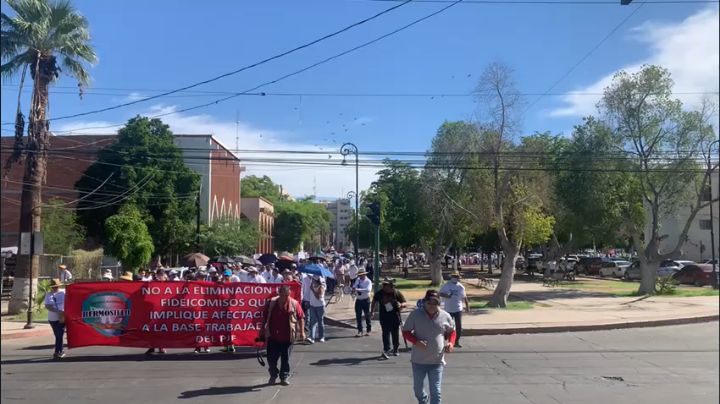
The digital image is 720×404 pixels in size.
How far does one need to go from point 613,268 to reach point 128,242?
3523 centimetres

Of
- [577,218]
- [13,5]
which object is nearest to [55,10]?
[13,5]

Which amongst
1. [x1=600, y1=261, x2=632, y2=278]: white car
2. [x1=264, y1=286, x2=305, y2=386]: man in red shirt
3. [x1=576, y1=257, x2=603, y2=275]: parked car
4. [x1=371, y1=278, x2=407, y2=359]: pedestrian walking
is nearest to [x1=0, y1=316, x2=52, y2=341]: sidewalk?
[x1=264, y1=286, x2=305, y2=386]: man in red shirt

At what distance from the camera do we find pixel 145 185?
4244 centimetres

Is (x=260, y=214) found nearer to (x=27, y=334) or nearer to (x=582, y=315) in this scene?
(x=27, y=334)

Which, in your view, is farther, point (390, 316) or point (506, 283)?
point (506, 283)

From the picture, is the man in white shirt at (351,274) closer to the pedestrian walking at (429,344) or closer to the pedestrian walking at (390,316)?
the pedestrian walking at (390,316)

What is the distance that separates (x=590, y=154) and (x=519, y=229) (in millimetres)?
8991

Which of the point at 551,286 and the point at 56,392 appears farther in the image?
the point at 551,286

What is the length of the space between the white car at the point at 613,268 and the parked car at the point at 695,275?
9.59 meters

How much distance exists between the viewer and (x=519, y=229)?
21.8 m

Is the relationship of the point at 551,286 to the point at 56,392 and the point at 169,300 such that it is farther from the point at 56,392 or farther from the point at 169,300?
the point at 56,392

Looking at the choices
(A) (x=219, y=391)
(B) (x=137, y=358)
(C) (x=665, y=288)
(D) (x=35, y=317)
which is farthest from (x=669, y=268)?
(A) (x=219, y=391)

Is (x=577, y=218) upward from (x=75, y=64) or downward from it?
downward

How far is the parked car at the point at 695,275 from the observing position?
35200 millimetres
